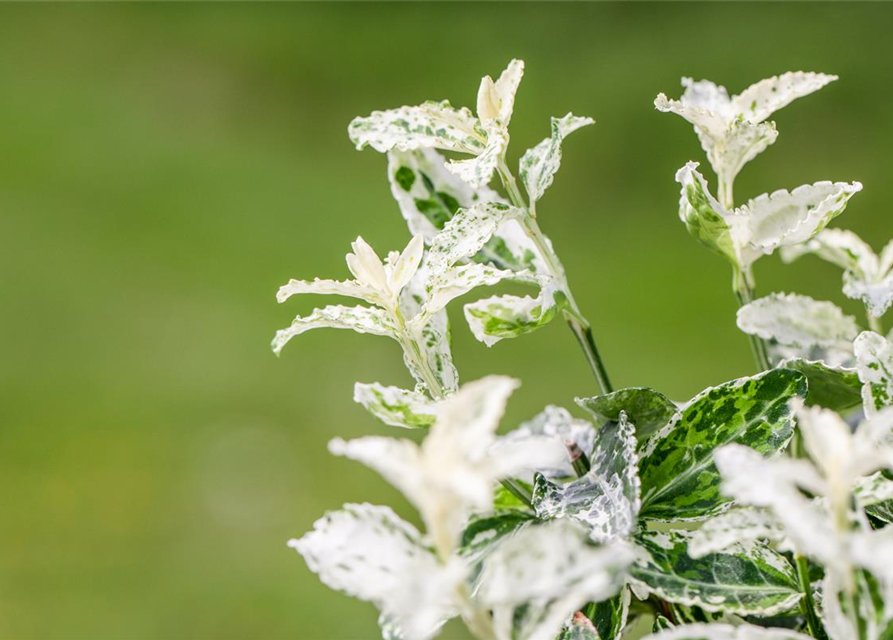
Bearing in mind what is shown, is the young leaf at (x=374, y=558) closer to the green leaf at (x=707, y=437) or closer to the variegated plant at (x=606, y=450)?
the variegated plant at (x=606, y=450)

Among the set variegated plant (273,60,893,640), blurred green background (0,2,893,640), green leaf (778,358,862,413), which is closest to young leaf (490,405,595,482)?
variegated plant (273,60,893,640)

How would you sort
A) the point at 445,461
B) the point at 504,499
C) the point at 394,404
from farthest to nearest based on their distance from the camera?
the point at 504,499
the point at 394,404
the point at 445,461

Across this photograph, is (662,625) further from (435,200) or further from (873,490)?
(435,200)

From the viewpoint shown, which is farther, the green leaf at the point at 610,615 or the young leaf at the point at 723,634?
the green leaf at the point at 610,615

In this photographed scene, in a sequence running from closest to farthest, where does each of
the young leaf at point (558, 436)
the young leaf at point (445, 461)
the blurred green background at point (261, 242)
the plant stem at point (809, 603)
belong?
the young leaf at point (445, 461)
the plant stem at point (809, 603)
the young leaf at point (558, 436)
the blurred green background at point (261, 242)

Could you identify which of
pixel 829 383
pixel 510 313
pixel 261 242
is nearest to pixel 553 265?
pixel 510 313

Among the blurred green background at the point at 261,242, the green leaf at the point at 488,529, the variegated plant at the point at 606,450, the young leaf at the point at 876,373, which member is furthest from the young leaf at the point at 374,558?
the blurred green background at the point at 261,242

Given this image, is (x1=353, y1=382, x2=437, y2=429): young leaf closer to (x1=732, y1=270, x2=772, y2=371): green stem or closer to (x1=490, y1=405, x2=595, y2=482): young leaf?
(x1=490, y1=405, x2=595, y2=482): young leaf
